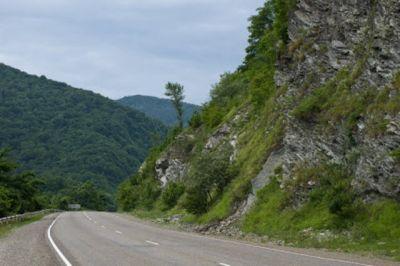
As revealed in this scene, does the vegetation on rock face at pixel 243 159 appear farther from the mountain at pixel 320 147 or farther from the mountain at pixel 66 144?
the mountain at pixel 66 144

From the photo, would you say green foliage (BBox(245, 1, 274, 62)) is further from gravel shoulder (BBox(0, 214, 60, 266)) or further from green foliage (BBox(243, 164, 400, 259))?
gravel shoulder (BBox(0, 214, 60, 266))

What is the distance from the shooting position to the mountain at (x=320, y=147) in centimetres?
2261

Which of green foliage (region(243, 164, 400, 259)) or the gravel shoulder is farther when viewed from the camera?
green foliage (region(243, 164, 400, 259))

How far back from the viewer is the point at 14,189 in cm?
5741

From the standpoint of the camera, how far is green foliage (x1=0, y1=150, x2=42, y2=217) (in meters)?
50.8

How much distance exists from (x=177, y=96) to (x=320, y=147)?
6435 cm

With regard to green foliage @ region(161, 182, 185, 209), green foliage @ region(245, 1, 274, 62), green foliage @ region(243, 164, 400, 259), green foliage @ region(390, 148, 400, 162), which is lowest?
green foliage @ region(161, 182, 185, 209)

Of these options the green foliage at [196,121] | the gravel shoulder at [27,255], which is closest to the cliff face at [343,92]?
the gravel shoulder at [27,255]

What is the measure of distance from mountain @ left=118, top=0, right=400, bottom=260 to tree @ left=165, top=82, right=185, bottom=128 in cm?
4187

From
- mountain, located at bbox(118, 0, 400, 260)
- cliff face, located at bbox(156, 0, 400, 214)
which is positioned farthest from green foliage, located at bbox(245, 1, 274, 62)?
cliff face, located at bbox(156, 0, 400, 214)

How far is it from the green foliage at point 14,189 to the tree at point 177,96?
107 ft

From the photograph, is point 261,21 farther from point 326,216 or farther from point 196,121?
point 326,216

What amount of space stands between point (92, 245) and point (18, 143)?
158m

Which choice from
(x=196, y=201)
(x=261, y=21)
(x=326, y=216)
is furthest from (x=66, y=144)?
(x=326, y=216)
